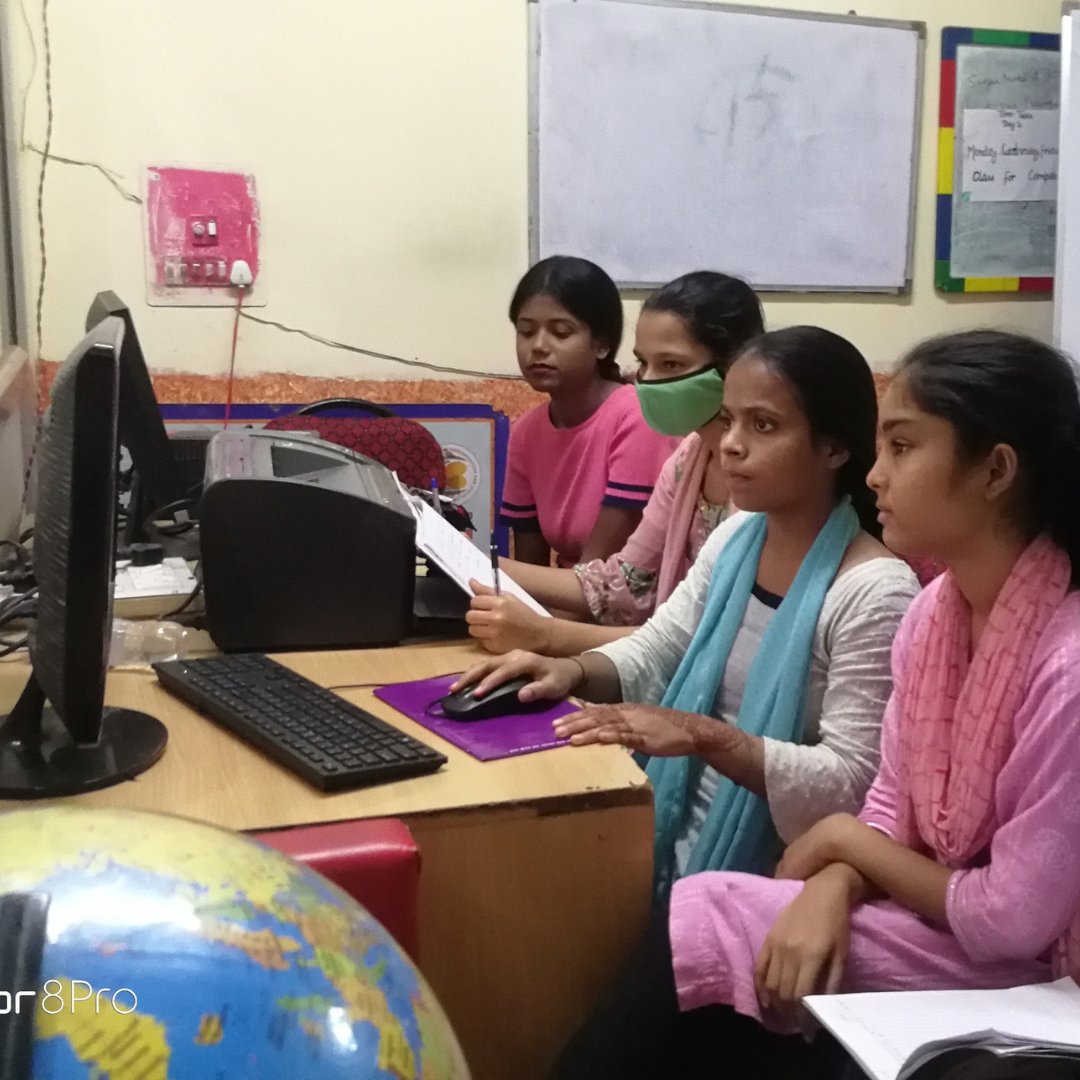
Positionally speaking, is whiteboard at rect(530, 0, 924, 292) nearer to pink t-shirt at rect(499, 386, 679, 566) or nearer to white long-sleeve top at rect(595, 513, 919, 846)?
pink t-shirt at rect(499, 386, 679, 566)

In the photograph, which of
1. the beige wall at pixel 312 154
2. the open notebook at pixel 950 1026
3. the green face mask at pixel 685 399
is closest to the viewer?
the open notebook at pixel 950 1026

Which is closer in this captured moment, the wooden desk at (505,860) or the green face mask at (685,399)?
the wooden desk at (505,860)

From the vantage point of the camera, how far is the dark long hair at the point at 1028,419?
3.12ft

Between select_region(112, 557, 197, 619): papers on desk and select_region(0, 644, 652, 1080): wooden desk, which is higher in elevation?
select_region(112, 557, 197, 619): papers on desk

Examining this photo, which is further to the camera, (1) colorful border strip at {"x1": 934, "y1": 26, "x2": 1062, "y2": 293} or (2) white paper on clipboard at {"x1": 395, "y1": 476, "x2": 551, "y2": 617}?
(1) colorful border strip at {"x1": 934, "y1": 26, "x2": 1062, "y2": 293}

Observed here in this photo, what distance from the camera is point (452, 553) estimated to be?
1.42 metres

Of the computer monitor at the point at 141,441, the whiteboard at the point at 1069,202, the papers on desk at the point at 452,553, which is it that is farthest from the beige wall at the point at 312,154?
the papers on desk at the point at 452,553

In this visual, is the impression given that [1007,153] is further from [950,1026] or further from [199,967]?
[199,967]

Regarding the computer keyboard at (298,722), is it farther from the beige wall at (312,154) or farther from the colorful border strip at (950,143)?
the colorful border strip at (950,143)

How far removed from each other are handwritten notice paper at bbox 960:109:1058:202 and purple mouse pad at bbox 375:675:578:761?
238cm

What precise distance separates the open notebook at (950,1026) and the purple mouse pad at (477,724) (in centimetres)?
33

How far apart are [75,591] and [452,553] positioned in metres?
0.66

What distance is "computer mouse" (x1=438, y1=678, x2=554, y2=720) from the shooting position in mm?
1065

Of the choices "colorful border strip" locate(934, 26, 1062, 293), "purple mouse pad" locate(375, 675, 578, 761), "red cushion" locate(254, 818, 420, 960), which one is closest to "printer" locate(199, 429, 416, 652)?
"purple mouse pad" locate(375, 675, 578, 761)
